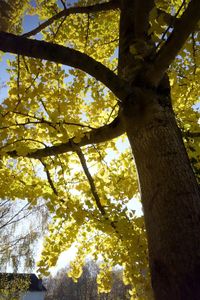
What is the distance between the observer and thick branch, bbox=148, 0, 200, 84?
1744mm

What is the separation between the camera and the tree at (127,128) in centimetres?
169

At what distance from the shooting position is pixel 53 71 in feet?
12.0

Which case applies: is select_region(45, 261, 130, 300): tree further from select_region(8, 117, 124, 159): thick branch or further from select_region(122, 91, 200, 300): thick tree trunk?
select_region(122, 91, 200, 300): thick tree trunk

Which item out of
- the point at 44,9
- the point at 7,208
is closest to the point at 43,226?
the point at 7,208

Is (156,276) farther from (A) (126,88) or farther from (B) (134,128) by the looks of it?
(A) (126,88)

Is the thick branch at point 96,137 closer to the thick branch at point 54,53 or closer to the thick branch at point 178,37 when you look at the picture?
the thick branch at point 54,53

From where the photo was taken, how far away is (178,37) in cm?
187

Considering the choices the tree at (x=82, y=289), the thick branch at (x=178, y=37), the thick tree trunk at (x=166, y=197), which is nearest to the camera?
the thick tree trunk at (x=166, y=197)

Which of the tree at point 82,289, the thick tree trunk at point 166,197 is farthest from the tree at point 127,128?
the tree at point 82,289

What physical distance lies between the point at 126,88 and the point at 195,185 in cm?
88

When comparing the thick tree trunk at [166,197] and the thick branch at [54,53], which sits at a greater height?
the thick branch at [54,53]

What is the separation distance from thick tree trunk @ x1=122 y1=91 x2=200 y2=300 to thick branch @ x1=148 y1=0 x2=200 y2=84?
0.21 m

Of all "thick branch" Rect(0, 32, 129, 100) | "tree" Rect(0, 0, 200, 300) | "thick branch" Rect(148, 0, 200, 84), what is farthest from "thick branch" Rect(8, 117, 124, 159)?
"thick branch" Rect(148, 0, 200, 84)

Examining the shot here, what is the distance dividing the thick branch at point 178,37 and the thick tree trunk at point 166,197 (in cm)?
21
